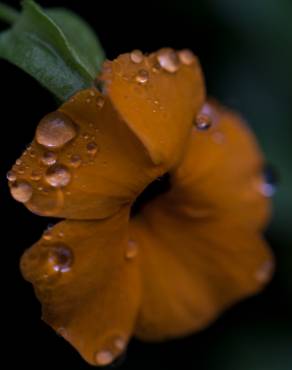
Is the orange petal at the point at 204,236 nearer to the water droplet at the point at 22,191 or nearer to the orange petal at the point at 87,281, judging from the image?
the orange petal at the point at 87,281

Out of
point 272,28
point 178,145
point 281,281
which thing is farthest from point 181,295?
point 272,28

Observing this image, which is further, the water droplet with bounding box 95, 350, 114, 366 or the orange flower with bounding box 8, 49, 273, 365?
the water droplet with bounding box 95, 350, 114, 366

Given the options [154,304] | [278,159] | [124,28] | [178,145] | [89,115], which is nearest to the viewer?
[89,115]

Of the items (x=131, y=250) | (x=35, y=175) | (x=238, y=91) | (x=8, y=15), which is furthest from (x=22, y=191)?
(x=238, y=91)

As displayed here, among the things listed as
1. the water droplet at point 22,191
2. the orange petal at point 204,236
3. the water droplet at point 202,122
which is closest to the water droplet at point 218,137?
the orange petal at point 204,236

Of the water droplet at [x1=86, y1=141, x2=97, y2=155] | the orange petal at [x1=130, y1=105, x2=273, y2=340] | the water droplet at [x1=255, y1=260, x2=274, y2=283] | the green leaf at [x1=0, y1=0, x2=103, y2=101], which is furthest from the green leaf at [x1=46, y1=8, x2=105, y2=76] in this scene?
the water droplet at [x1=255, y1=260, x2=274, y2=283]

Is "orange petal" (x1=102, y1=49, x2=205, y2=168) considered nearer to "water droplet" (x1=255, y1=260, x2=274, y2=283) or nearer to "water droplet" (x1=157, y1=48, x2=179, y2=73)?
"water droplet" (x1=157, y1=48, x2=179, y2=73)

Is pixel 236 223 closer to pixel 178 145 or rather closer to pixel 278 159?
pixel 178 145
